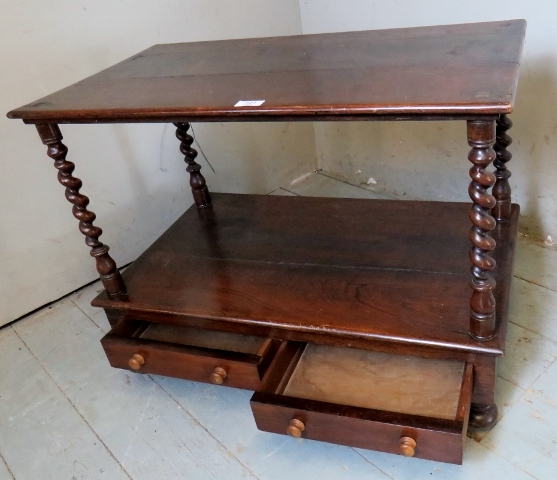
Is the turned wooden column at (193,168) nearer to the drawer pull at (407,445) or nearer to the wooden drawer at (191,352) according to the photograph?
the wooden drawer at (191,352)

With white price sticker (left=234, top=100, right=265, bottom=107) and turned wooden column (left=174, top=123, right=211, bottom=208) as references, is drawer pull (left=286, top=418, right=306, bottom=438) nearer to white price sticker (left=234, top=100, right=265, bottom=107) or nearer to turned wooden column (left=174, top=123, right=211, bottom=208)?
white price sticker (left=234, top=100, right=265, bottom=107)

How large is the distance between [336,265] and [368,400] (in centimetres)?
35

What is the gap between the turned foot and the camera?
1.10m

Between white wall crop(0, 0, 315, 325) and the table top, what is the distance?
287mm

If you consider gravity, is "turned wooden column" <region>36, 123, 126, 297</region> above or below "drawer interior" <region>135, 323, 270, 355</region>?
above

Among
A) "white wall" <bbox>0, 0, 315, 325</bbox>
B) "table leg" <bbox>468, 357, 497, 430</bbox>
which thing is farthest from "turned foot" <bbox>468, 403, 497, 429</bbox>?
"white wall" <bbox>0, 0, 315, 325</bbox>

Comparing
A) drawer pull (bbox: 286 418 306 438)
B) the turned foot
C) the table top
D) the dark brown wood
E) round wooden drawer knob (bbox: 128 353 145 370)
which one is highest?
the table top

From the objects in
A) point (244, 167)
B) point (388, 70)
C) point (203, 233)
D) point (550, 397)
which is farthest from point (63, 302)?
point (550, 397)

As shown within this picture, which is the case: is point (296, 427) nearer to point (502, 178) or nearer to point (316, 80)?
point (316, 80)

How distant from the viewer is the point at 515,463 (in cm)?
106

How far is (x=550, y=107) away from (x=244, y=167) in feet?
3.37

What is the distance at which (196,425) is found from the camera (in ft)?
4.10

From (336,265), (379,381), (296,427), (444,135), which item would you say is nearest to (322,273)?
(336,265)

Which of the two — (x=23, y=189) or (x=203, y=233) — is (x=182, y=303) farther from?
(x=23, y=189)
